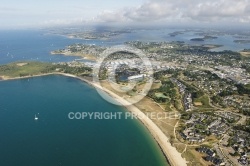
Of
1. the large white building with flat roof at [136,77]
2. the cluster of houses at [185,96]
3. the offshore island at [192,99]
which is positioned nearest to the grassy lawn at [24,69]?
the offshore island at [192,99]

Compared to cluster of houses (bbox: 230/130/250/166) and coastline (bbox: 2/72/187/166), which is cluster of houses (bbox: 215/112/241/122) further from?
coastline (bbox: 2/72/187/166)

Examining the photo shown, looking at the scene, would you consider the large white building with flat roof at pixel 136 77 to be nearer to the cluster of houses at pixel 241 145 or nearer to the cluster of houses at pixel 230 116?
the cluster of houses at pixel 230 116

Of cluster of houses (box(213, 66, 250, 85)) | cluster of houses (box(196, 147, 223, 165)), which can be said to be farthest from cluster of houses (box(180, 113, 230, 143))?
cluster of houses (box(213, 66, 250, 85))

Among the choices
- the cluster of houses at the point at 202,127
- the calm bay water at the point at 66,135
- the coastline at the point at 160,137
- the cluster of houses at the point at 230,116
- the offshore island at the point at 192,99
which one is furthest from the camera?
the cluster of houses at the point at 230,116

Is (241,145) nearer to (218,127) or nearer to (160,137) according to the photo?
(218,127)

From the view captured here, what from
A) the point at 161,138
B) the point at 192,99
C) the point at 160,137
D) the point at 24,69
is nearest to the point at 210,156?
the point at 161,138
